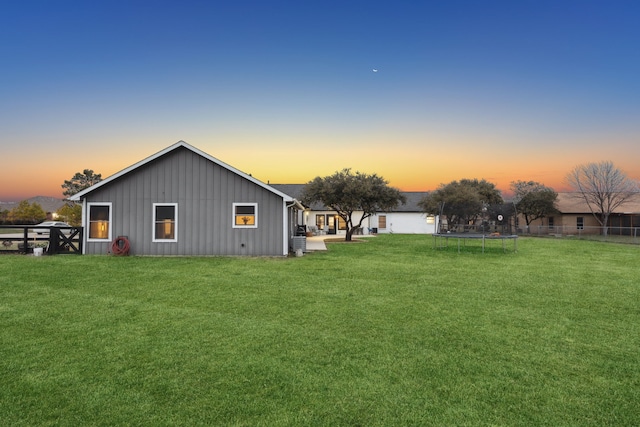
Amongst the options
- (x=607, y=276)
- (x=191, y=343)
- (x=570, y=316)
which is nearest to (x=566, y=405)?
(x=570, y=316)

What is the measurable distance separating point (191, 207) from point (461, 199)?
83.6 feet

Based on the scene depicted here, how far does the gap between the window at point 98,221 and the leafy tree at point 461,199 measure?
57.3 ft

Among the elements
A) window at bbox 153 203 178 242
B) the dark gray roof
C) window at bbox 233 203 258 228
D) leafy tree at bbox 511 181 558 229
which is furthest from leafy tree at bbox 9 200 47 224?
leafy tree at bbox 511 181 558 229

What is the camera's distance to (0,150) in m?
24.4

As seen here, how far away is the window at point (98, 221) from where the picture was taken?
15.0m

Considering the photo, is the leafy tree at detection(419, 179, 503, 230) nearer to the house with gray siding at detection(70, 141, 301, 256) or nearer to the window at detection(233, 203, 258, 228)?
the house with gray siding at detection(70, 141, 301, 256)

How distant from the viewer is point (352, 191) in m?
24.7

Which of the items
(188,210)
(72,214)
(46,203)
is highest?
(46,203)

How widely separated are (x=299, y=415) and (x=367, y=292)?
519cm

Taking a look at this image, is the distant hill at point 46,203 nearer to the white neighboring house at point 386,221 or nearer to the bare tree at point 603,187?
the white neighboring house at point 386,221

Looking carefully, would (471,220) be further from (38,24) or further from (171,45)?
(38,24)

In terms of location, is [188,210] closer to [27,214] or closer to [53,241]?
[53,241]

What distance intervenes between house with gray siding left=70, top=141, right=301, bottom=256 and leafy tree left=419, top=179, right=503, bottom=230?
37.9 ft

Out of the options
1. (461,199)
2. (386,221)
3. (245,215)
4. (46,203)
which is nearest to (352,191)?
(245,215)
